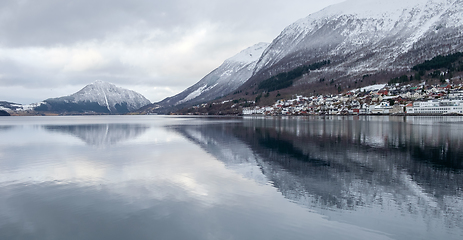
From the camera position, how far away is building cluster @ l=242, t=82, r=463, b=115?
138 metres

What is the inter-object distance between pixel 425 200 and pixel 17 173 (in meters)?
26.9

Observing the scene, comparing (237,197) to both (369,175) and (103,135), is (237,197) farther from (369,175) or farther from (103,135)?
(103,135)

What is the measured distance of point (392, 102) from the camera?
533ft

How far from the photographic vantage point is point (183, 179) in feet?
63.2

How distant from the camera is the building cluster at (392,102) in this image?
138 metres

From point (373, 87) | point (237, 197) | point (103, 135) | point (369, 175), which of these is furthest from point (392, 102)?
point (237, 197)

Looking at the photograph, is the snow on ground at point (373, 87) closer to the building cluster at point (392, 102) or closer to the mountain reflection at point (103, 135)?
the building cluster at point (392, 102)

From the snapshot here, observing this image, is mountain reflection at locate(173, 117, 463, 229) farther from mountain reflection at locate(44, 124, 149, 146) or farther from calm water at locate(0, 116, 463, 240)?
mountain reflection at locate(44, 124, 149, 146)

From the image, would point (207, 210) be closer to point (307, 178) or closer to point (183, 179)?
point (183, 179)

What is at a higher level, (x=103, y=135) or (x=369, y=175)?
(x=103, y=135)

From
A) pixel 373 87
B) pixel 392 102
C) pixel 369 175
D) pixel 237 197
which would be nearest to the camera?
pixel 237 197

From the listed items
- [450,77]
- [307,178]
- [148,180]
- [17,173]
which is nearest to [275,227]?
[307,178]

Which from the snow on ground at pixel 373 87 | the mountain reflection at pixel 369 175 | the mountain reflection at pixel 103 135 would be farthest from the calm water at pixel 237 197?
the snow on ground at pixel 373 87

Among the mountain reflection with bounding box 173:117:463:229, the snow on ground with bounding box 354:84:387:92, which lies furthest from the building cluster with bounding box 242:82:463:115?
the mountain reflection with bounding box 173:117:463:229
